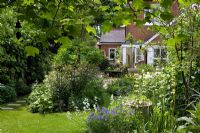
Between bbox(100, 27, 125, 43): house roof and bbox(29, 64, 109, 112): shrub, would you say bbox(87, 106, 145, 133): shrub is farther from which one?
bbox(100, 27, 125, 43): house roof

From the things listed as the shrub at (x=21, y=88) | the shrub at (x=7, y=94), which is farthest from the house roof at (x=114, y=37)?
the shrub at (x=7, y=94)

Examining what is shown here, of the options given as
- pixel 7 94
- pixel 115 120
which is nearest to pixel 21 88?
pixel 7 94

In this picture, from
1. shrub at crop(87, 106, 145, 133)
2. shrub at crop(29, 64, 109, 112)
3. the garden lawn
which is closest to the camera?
shrub at crop(87, 106, 145, 133)

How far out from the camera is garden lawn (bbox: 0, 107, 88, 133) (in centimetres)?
927

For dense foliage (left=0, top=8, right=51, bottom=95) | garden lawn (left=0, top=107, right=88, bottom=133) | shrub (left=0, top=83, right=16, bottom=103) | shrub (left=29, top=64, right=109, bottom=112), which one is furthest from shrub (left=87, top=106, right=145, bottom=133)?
shrub (left=0, top=83, right=16, bottom=103)

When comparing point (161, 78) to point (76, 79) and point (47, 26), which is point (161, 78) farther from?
point (47, 26)

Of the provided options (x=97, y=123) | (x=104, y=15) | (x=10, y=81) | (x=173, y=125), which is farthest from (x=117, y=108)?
(x=10, y=81)

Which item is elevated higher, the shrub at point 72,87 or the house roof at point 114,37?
the house roof at point 114,37

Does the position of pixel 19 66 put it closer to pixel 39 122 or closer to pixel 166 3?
pixel 39 122

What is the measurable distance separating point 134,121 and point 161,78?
72.1 inches

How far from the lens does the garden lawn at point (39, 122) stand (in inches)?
365

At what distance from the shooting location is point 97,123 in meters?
7.40

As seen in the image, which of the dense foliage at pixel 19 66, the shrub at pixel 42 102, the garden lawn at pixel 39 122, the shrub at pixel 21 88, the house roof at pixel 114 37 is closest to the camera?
the garden lawn at pixel 39 122

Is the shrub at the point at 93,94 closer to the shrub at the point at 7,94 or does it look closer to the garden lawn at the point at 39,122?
the garden lawn at the point at 39,122
